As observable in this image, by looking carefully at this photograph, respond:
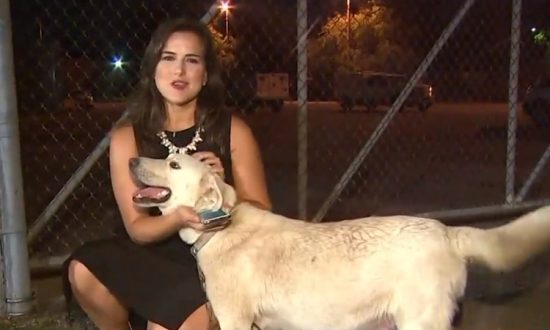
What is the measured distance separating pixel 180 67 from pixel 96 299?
43.5 inches

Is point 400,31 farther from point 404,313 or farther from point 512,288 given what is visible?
point 404,313

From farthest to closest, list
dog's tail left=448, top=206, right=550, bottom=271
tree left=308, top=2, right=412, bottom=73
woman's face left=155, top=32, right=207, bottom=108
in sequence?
1. tree left=308, top=2, right=412, bottom=73
2. woman's face left=155, top=32, right=207, bottom=108
3. dog's tail left=448, top=206, right=550, bottom=271

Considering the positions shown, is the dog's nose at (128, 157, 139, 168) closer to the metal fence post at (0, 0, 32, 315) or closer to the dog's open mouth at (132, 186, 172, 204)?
the dog's open mouth at (132, 186, 172, 204)

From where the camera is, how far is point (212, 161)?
3295mm

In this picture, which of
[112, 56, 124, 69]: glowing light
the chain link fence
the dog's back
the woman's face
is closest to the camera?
the dog's back

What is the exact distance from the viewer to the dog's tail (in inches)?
121

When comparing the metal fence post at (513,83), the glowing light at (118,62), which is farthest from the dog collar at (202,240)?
the glowing light at (118,62)

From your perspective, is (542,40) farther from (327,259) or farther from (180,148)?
(327,259)

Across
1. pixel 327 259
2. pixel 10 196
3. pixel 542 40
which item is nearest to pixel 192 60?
pixel 327 259

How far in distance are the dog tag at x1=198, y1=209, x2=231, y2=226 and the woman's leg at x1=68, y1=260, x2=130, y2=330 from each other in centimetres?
73

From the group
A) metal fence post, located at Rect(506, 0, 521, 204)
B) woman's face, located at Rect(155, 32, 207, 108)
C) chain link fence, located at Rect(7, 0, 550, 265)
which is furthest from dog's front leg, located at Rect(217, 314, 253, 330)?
metal fence post, located at Rect(506, 0, 521, 204)

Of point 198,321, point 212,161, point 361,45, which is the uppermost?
point 361,45

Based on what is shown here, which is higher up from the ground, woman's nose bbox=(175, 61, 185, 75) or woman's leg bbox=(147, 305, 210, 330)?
woman's nose bbox=(175, 61, 185, 75)

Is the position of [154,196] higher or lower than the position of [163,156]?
lower
